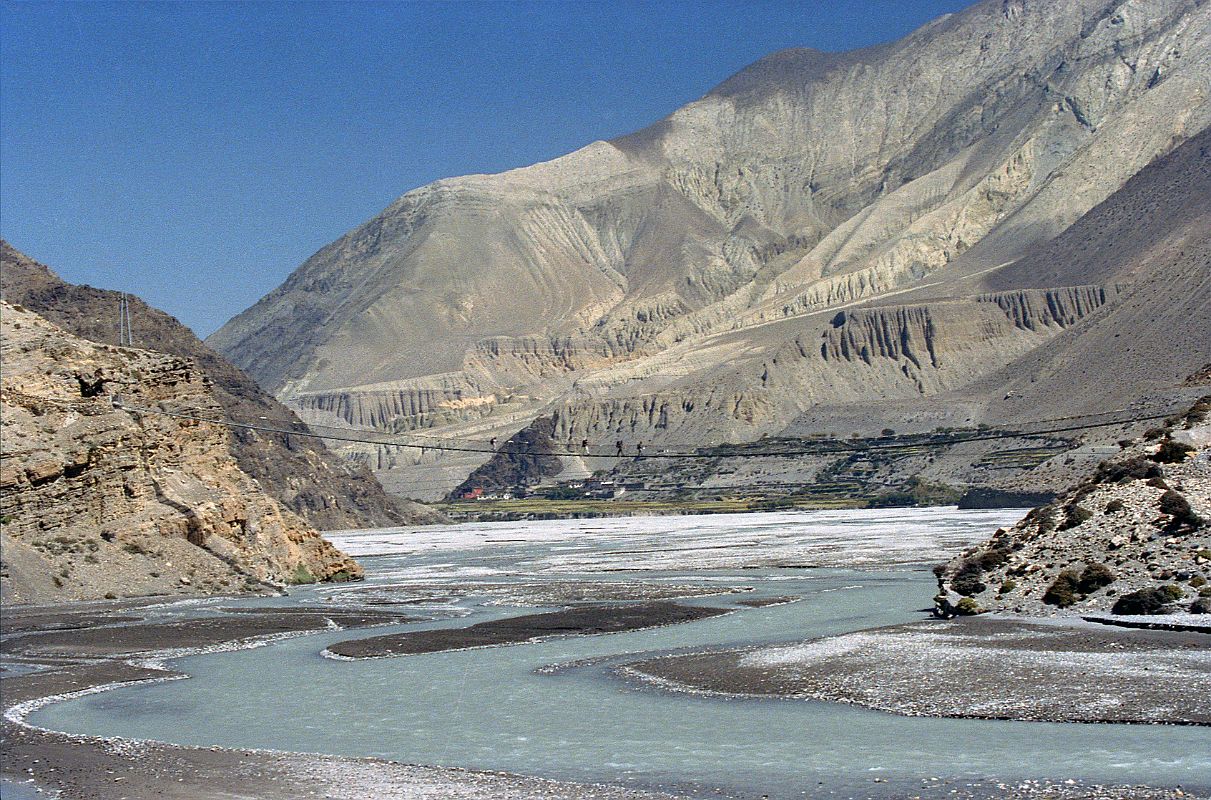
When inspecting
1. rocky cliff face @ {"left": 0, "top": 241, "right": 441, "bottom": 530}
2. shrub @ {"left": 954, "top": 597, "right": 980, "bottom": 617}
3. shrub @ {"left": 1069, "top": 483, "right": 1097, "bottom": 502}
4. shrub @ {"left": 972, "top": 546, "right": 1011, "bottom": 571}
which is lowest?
shrub @ {"left": 954, "top": 597, "right": 980, "bottom": 617}

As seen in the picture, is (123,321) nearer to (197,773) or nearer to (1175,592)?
(1175,592)

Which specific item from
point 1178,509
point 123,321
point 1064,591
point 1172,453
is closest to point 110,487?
point 1064,591

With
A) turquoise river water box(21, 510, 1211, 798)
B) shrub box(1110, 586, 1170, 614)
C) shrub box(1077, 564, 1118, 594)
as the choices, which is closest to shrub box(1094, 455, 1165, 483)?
shrub box(1077, 564, 1118, 594)

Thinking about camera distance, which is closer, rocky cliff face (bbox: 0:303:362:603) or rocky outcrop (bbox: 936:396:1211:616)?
rocky outcrop (bbox: 936:396:1211:616)

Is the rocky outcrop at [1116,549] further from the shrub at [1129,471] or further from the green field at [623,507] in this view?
the green field at [623,507]

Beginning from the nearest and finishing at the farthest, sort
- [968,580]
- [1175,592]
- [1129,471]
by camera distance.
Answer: [1175,592]
[968,580]
[1129,471]

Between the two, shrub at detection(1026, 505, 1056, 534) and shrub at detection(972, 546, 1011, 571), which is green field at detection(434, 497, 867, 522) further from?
shrub at detection(972, 546, 1011, 571)

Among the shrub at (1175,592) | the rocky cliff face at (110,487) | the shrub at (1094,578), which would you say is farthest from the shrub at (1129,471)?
the rocky cliff face at (110,487)
